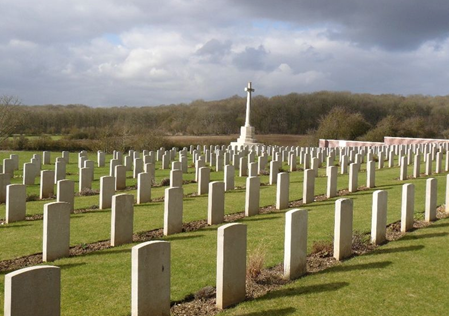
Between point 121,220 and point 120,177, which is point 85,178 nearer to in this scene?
point 120,177

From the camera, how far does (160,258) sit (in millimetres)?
5098

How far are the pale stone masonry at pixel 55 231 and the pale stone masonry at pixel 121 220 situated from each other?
91cm

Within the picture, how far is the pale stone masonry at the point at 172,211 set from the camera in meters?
9.16

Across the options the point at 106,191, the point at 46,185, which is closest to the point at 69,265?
the point at 106,191

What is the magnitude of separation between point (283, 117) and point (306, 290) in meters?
63.0

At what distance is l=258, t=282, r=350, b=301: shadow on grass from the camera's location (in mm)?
6039

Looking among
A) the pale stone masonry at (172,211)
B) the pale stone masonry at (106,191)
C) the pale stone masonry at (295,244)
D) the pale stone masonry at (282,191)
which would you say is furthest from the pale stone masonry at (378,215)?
the pale stone masonry at (106,191)

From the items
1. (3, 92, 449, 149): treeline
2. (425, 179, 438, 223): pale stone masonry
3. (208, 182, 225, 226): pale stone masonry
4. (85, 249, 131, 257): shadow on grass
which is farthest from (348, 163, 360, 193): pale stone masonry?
(3, 92, 449, 149): treeline

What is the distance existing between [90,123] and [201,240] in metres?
50.1

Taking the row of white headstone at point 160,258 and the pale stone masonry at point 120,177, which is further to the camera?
the pale stone masonry at point 120,177

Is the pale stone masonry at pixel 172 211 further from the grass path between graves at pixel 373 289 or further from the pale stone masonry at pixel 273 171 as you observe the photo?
the pale stone masonry at pixel 273 171

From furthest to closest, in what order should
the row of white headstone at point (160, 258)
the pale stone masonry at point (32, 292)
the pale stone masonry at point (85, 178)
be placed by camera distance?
the pale stone masonry at point (85, 178) < the row of white headstone at point (160, 258) < the pale stone masonry at point (32, 292)

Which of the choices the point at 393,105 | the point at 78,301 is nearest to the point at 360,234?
the point at 78,301

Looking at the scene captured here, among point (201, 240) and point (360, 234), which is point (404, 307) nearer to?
point (360, 234)
